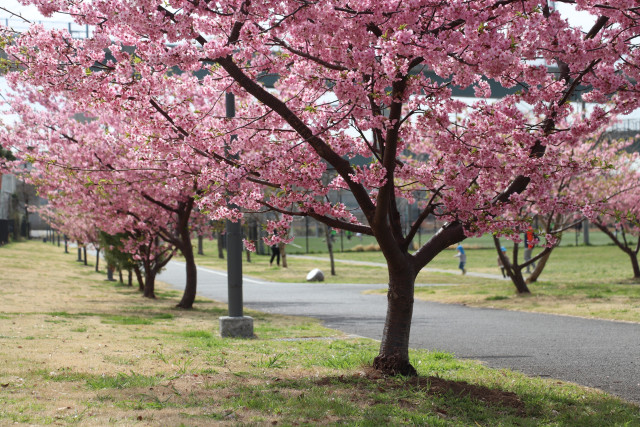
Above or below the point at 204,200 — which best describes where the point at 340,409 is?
below

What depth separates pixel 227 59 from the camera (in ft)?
21.7

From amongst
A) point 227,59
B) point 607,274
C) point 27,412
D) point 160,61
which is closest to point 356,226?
point 227,59

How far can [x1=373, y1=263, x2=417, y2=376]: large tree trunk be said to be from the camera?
24.6 ft

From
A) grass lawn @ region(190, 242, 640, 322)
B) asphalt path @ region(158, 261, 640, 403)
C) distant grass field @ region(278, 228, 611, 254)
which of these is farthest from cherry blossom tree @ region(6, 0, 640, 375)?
distant grass field @ region(278, 228, 611, 254)

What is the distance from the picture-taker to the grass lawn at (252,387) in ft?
18.6

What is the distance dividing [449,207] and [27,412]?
14.3 ft

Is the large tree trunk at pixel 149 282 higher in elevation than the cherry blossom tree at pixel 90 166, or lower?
lower

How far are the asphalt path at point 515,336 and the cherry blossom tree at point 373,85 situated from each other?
7.37 feet

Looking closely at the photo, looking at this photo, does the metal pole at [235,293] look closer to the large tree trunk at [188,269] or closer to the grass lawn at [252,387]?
the grass lawn at [252,387]

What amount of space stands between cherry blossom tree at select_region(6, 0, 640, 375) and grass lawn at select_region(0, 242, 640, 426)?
38.2 inches

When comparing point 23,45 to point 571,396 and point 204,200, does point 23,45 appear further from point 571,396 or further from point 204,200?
point 571,396

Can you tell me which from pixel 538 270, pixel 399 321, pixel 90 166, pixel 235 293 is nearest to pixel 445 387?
pixel 399 321

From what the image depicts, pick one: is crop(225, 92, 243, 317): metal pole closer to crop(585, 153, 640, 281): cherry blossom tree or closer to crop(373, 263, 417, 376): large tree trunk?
crop(373, 263, 417, 376): large tree trunk

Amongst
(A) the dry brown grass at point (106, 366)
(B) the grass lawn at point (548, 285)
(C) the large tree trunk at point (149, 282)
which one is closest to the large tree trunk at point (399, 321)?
(A) the dry brown grass at point (106, 366)
